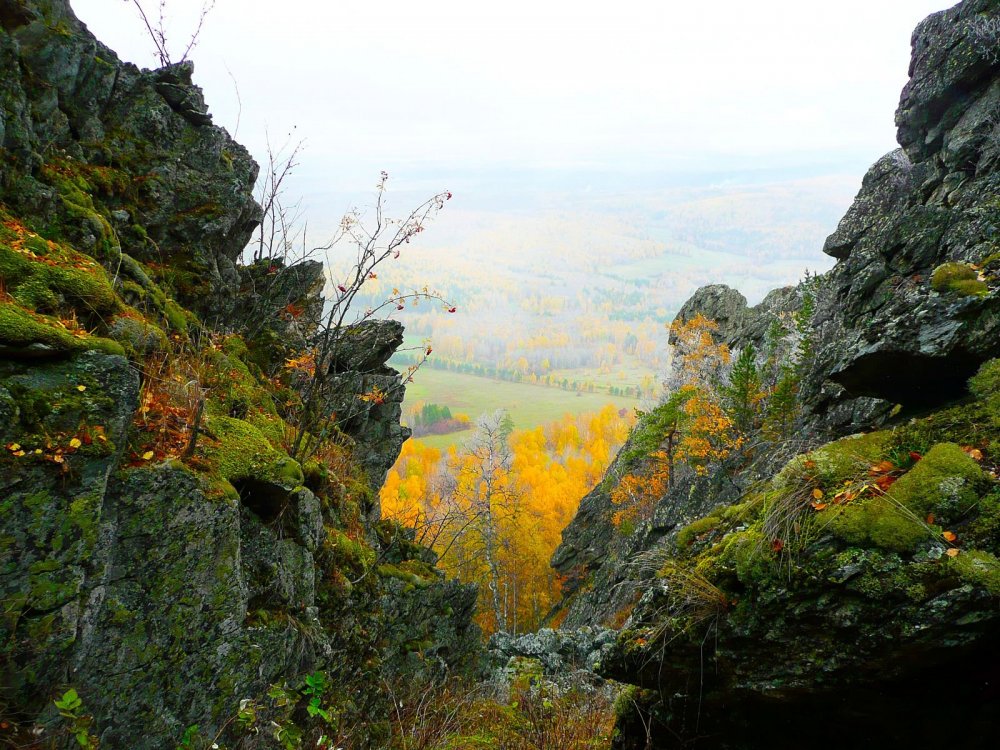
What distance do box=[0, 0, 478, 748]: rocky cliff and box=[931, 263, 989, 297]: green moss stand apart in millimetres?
6758

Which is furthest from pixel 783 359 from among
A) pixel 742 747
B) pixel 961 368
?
pixel 742 747

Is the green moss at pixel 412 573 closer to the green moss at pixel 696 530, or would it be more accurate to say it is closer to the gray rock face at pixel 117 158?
the green moss at pixel 696 530

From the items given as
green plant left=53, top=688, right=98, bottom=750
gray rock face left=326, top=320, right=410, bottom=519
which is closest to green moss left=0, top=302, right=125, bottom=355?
green plant left=53, top=688, right=98, bottom=750

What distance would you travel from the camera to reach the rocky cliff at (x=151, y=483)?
3586mm

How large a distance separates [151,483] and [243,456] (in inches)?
44.8

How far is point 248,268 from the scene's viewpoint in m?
11.5

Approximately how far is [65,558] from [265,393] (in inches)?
192

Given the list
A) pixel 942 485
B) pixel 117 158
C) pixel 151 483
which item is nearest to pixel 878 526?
pixel 942 485

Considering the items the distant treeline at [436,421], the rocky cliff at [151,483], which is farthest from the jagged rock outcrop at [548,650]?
the distant treeline at [436,421]

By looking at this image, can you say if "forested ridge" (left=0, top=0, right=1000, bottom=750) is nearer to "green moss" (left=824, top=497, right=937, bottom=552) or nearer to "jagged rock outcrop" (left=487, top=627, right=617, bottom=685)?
"green moss" (left=824, top=497, right=937, bottom=552)

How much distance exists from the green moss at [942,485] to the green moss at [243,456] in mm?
5358

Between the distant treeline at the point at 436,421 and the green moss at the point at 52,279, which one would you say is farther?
the distant treeline at the point at 436,421

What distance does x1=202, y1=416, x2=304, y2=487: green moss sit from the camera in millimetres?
4980

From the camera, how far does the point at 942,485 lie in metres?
3.69
